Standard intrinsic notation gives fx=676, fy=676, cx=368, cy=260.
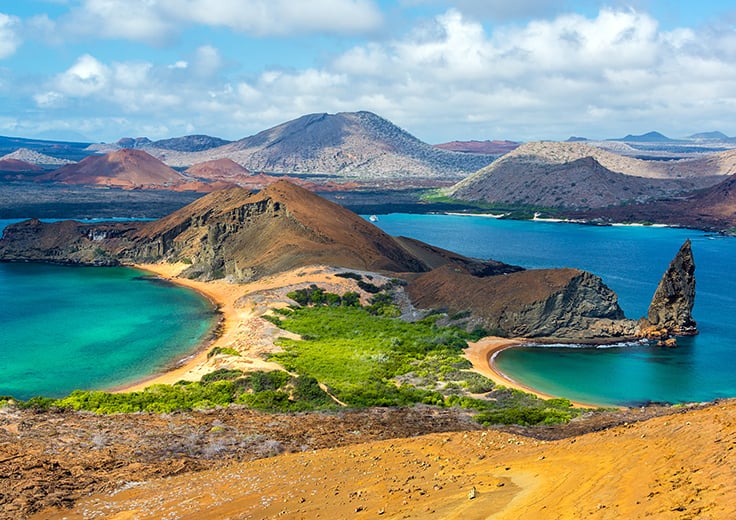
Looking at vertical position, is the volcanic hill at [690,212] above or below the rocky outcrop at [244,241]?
above

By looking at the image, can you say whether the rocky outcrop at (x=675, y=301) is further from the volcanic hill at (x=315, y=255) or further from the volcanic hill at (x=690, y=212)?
the volcanic hill at (x=690, y=212)

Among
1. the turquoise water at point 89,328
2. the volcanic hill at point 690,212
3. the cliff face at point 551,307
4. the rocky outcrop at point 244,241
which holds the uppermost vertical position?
the volcanic hill at point 690,212

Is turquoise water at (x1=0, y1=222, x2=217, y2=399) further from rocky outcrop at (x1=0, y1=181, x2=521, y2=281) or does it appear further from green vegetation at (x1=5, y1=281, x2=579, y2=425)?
rocky outcrop at (x1=0, y1=181, x2=521, y2=281)

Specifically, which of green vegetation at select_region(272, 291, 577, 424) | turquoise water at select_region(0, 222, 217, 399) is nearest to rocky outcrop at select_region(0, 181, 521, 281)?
turquoise water at select_region(0, 222, 217, 399)

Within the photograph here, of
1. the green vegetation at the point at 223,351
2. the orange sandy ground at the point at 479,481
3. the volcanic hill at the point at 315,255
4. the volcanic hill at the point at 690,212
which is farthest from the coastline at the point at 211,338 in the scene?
the volcanic hill at the point at 690,212

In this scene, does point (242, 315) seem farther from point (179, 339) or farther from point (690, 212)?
point (690, 212)

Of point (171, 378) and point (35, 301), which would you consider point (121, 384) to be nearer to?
point (171, 378)
